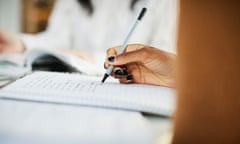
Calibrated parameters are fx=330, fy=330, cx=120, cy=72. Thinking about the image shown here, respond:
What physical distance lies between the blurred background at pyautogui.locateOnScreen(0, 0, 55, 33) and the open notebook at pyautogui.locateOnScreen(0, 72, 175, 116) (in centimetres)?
15

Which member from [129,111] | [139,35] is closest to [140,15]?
[139,35]

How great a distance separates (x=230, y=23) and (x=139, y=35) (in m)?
0.13

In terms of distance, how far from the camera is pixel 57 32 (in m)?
0.55

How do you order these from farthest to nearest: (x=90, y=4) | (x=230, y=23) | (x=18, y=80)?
(x=90, y=4), (x=18, y=80), (x=230, y=23)

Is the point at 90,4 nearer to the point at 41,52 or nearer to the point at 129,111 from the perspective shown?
the point at 41,52

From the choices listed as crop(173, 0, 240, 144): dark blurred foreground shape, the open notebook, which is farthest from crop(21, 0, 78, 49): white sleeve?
crop(173, 0, 240, 144): dark blurred foreground shape

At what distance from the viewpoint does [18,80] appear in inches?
15.9

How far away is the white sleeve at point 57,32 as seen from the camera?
54 centimetres

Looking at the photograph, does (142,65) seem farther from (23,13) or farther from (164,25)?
(23,13)

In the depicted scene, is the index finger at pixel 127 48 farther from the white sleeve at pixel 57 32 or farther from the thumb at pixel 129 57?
the white sleeve at pixel 57 32

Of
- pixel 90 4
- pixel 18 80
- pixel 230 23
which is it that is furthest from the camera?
pixel 90 4

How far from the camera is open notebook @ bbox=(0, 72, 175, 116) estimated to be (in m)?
0.34

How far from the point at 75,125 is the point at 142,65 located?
114 millimetres

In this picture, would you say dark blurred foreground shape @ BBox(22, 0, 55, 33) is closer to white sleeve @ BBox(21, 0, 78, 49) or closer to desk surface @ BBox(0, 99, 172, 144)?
white sleeve @ BBox(21, 0, 78, 49)
